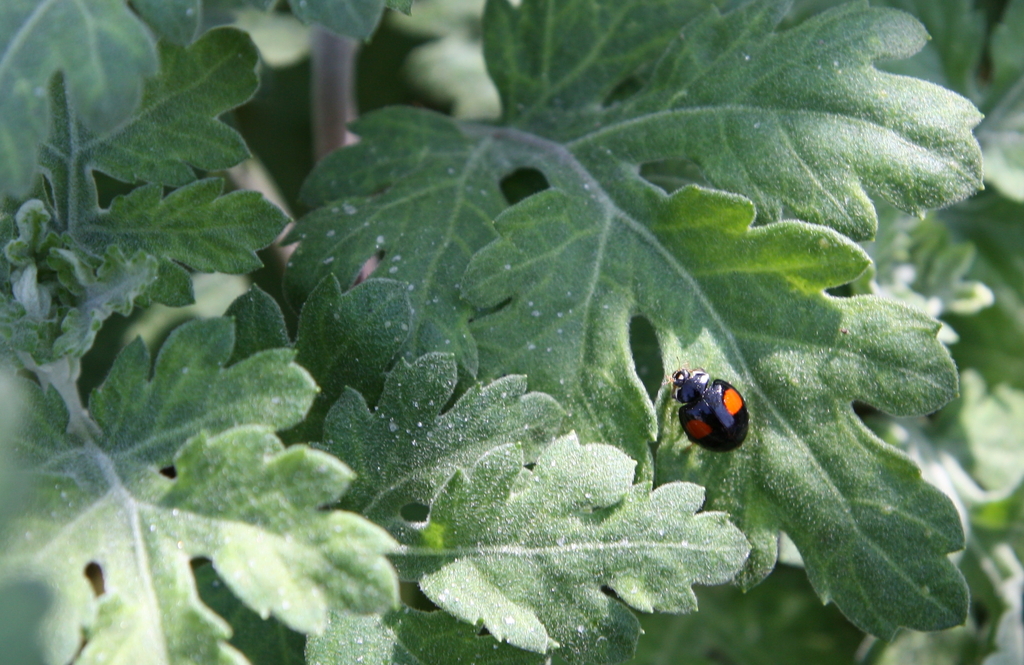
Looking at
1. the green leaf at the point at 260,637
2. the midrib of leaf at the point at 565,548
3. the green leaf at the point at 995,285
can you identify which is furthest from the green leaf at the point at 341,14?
the green leaf at the point at 995,285

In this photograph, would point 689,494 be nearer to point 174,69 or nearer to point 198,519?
point 198,519

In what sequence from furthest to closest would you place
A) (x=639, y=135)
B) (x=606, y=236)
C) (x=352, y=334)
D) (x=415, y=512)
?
1. (x=415, y=512)
2. (x=639, y=135)
3. (x=606, y=236)
4. (x=352, y=334)

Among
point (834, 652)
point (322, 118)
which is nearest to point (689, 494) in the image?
point (834, 652)

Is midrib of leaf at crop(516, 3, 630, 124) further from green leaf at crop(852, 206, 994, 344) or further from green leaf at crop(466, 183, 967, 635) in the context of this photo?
green leaf at crop(852, 206, 994, 344)

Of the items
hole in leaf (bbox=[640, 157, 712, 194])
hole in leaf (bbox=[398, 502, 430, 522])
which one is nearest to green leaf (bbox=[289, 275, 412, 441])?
hole in leaf (bbox=[398, 502, 430, 522])

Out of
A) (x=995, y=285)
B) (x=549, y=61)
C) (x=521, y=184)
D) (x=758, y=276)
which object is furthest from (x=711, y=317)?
(x=995, y=285)

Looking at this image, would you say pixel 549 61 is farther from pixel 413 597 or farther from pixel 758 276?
pixel 413 597

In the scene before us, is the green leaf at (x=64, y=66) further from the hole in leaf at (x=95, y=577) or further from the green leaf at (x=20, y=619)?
the hole in leaf at (x=95, y=577)
